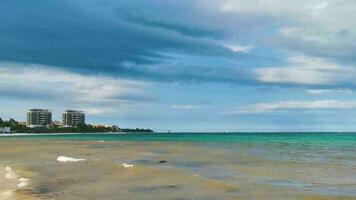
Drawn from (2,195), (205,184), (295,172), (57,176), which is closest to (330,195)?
(205,184)

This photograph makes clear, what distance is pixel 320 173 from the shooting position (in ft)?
85.9

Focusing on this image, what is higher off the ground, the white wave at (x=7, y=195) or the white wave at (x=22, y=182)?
the white wave at (x=22, y=182)

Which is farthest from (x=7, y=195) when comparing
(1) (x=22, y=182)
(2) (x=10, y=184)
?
(1) (x=22, y=182)

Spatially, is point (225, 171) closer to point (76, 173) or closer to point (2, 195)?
point (76, 173)

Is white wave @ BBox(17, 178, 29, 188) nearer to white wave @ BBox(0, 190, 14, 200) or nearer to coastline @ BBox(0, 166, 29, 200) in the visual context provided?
coastline @ BBox(0, 166, 29, 200)

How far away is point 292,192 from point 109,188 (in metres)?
6.67

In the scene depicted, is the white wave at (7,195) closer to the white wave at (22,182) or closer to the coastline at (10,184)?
the coastline at (10,184)

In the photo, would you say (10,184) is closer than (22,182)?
Yes

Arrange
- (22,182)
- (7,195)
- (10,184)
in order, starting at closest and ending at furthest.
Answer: (7,195) < (10,184) < (22,182)

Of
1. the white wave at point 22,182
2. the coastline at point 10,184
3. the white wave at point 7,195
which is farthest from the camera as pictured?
the white wave at point 22,182

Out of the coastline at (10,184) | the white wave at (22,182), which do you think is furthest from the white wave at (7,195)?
the white wave at (22,182)

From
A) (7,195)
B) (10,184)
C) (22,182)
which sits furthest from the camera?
(22,182)

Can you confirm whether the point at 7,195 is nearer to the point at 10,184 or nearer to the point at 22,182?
the point at 10,184

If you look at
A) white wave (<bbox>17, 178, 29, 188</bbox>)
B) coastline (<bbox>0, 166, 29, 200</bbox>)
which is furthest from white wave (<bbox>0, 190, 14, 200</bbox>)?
white wave (<bbox>17, 178, 29, 188</bbox>)
